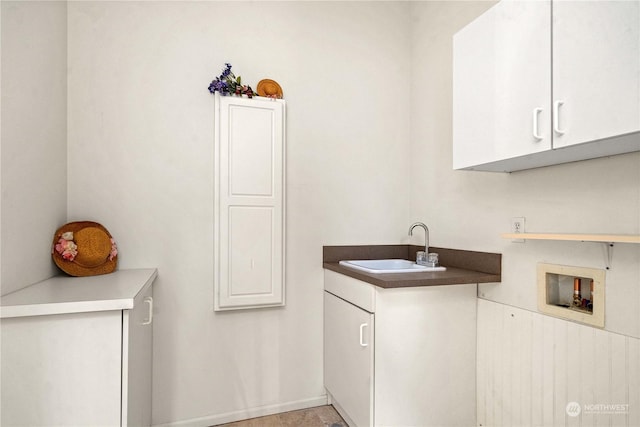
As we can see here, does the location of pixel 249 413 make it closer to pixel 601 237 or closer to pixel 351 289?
pixel 351 289

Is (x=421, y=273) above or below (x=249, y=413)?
above

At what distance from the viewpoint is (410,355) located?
179 centimetres

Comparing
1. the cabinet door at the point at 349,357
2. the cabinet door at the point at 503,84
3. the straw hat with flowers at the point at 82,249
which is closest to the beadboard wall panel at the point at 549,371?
the cabinet door at the point at 349,357

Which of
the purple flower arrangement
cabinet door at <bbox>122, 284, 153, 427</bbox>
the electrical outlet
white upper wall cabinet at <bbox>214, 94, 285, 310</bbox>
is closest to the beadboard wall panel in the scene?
the electrical outlet

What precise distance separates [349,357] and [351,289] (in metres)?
0.38

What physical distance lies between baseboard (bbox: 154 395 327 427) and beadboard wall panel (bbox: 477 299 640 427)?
1000mm

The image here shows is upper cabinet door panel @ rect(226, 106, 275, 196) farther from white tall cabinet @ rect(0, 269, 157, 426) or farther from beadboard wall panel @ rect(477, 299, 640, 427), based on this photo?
beadboard wall panel @ rect(477, 299, 640, 427)

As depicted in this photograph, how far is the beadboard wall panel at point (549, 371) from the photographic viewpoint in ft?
4.34

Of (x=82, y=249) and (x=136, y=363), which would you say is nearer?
(x=136, y=363)

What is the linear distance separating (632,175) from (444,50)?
1370mm

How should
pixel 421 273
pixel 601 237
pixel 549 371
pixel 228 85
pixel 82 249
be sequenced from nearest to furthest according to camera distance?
pixel 601 237 → pixel 549 371 → pixel 82 249 → pixel 421 273 → pixel 228 85

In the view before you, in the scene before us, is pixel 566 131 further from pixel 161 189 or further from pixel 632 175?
pixel 161 189

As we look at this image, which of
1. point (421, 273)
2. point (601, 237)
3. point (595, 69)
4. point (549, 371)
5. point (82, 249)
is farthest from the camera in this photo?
point (421, 273)

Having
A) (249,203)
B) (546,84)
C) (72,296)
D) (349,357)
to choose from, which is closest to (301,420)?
(349,357)
